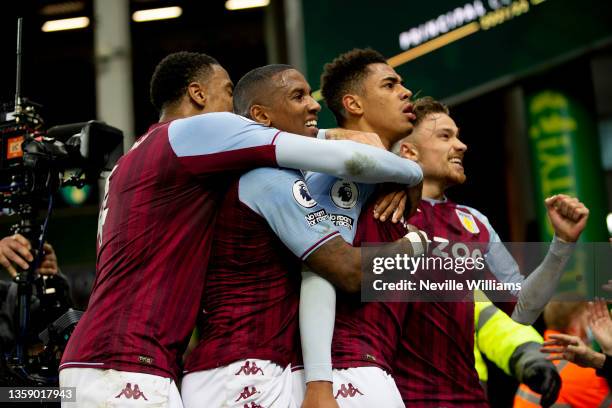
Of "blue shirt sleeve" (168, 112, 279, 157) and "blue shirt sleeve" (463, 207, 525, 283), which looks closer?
"blue shirt sleeve" (168, 112, 279, 157)

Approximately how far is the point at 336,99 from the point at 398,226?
0.95m

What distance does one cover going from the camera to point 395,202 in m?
3.38

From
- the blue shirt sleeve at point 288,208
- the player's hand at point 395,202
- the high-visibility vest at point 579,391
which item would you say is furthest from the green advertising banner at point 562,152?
the blue shirt sleeve at point 288,208

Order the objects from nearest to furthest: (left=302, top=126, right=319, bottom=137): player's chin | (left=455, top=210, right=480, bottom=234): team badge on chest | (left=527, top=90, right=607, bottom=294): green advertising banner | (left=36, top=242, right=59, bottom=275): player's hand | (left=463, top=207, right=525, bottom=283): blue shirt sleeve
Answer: (left=302, top=126, right=319, bottom=137): player's chin → (left=36, top=242, right=59, bottom=275): player's hand → (left=463, top=207, right=525, bottom=283): blue shirt sleeve → (left=455, top=210, right=480, bottom=234): team badge on chest → (left=527, top=90, right=607, bottom=294): green advertising banner

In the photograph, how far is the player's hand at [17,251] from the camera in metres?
4.04

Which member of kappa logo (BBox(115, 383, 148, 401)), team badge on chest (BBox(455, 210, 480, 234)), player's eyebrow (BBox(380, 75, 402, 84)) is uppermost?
player's eyebrow (BBox(380, 75, 402, 84))

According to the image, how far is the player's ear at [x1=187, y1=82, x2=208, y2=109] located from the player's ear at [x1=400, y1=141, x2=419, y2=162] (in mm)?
1385

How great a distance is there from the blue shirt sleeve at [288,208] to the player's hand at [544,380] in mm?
1915

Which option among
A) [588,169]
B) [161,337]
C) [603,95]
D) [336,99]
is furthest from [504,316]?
[603,95]

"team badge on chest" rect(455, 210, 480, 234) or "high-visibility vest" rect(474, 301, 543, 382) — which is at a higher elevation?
"team badge on chest" rect(455, 210, 480, 234)

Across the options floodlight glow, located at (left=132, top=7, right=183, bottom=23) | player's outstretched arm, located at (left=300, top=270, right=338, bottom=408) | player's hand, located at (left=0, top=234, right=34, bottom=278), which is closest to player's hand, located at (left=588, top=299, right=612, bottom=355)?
player's outstretched arm, located at (left=300, top=270, right=338, bottom=408)

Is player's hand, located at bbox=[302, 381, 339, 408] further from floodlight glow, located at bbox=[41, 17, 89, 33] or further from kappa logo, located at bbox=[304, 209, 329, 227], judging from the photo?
floodlight glow, located at bbox=[41, 17, 89, 33]

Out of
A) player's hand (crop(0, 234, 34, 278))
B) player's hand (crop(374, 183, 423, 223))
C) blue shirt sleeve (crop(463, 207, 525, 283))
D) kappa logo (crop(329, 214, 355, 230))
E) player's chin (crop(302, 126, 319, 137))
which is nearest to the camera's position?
kappa logo (crop(329, 214, 355, 230))

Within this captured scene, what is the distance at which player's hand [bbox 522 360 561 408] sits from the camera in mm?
4480
